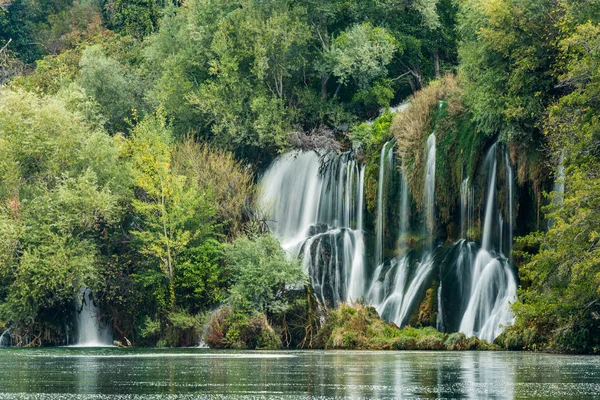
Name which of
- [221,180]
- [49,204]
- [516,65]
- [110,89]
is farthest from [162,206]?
[110,89]

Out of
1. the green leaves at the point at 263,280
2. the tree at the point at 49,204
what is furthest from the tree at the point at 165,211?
the green leaves at the point at 263,280

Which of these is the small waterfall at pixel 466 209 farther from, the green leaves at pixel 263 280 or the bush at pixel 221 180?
the bush at pixel 221 180

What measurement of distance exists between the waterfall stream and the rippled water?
8.13 meters

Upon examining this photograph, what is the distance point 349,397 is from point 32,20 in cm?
8531

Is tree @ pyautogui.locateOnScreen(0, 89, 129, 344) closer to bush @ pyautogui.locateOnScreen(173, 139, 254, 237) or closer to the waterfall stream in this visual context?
bush @ pyautogui.locateOnScreen(173, 139, 254, 237)

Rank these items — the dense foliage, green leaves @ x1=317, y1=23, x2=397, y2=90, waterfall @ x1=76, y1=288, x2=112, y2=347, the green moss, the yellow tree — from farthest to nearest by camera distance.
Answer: green leaves @ x1=317, y1=23, x2=397, y2=90 < waterfall @ x1=76, y1=288, x2=112, y2=347 < the yellow tree < the green moss < the dense foliage

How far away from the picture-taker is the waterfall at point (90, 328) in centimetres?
6706

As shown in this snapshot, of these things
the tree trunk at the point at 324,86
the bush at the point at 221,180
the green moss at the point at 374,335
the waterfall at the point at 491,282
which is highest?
the tree trunk at the point at 324,86

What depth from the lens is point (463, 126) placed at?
209 ft

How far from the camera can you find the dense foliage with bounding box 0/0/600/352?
5019 centimetres

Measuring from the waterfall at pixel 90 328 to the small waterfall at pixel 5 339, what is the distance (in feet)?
11.1

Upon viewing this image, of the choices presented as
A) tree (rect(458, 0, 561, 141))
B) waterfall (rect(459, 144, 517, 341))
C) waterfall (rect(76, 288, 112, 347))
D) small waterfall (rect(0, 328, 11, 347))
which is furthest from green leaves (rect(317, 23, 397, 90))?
small waterfall (rect(0, 328, 11, 347))

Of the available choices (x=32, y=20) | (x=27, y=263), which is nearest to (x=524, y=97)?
(x=27, y=263)

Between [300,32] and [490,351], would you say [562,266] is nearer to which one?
[490,351]
